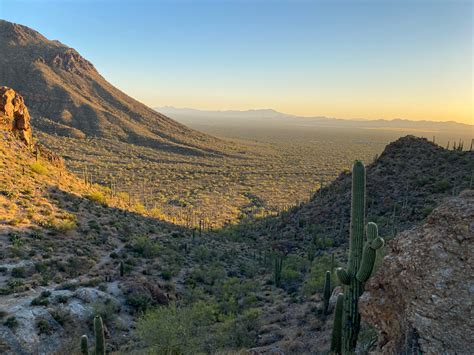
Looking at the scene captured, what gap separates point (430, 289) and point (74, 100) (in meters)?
97.8

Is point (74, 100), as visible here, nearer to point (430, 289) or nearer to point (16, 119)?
point (16, 119)

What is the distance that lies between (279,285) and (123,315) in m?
9.39

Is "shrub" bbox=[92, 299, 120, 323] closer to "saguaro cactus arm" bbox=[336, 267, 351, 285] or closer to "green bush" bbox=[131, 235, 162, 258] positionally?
"green bush" bbox=[131, 235, 162, 258]

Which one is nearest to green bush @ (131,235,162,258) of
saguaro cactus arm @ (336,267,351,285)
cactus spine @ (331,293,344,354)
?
cactus spine @ (331,293,344,354)

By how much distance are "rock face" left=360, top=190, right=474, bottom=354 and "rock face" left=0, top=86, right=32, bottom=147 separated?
30.7m

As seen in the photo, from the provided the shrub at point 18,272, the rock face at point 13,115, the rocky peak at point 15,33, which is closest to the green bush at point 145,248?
the shrub at point 18,272

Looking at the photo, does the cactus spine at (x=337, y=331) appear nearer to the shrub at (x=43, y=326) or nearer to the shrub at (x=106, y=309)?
the shrub at (x=106, y=309)

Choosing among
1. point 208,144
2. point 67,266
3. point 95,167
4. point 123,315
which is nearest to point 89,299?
point 123,315

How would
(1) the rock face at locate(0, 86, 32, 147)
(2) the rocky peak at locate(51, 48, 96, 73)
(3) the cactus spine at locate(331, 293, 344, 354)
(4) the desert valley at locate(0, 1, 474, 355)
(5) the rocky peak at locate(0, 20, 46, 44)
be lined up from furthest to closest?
(2) the rocky peak at locate(51, 48, 96, 73)
(5) the rocky peak at locate(0, 20, 46, 44)
(1) the rock face at locate(0, 86, 32, 147)
(3) the cactus spine at locate(331, 293, 344, 354)
(4) the desert valley at locate(0, 1, 474, 355)

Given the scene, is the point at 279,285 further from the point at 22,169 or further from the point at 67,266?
the point at 22,169

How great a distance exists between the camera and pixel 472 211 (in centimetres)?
662

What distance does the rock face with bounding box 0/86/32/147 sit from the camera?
27516mm

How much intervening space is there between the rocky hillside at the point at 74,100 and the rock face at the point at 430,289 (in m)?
81.7

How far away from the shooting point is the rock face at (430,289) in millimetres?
5695
